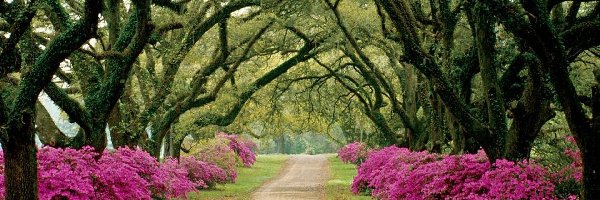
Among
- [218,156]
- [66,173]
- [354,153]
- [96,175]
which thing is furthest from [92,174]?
[354,153]

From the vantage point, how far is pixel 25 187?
766 centimetres

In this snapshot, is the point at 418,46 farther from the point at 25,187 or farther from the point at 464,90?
the point at 25,187

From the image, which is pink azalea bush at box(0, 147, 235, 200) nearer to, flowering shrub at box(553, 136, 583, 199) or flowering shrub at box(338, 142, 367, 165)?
flowering shrub at box(553, 136, 583, 199)

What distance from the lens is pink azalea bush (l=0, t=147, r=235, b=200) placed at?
9570 mm

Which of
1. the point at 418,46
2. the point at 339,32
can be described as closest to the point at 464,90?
the point at 418,46

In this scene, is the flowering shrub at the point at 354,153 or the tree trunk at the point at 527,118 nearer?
the tree trunk at the point at 527,118

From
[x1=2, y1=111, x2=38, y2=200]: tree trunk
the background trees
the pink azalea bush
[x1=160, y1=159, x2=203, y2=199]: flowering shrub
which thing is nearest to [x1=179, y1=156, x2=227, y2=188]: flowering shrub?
the background trees

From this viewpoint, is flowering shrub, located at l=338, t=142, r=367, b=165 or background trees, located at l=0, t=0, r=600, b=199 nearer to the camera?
background trees, located at l=0, t=0, r=600, b=199

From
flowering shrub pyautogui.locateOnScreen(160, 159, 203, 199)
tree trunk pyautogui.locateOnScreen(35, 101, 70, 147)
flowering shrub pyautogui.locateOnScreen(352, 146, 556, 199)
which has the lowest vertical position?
flowering shrub pyautogui.locateOnScreen(160, 159, 203, 199)

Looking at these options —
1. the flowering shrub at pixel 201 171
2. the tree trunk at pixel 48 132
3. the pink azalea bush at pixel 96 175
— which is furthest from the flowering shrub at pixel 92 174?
the flowering shrub at pixel 201 171

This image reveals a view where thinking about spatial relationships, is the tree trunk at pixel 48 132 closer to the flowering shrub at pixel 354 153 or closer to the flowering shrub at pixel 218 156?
the flowering shrub at pixel 218 156

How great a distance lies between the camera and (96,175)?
33.4 feet

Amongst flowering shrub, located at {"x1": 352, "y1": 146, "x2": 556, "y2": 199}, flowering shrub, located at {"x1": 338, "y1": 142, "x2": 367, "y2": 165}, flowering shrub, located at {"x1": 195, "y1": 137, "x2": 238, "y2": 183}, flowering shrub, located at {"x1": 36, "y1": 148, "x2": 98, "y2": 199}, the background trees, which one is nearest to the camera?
the background trees

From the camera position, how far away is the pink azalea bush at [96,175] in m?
9.57
